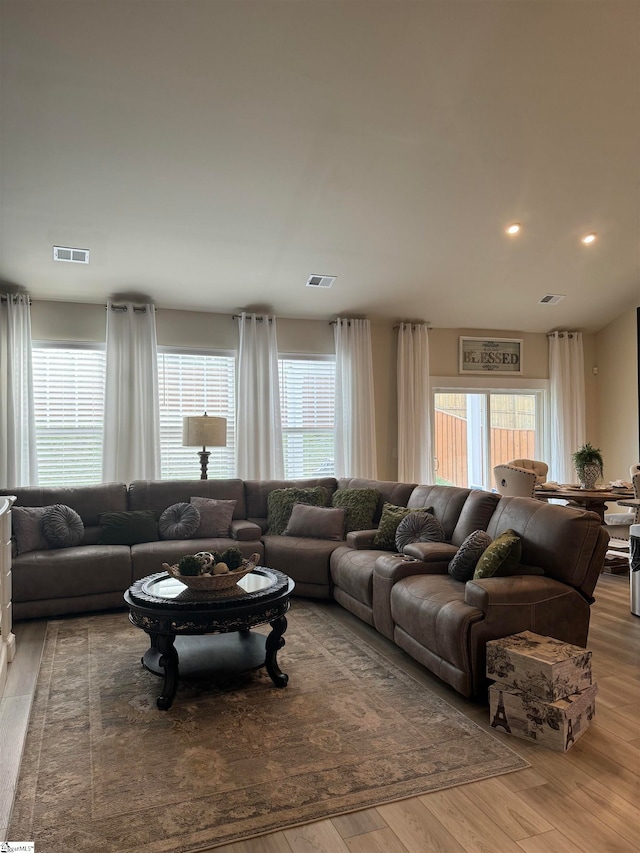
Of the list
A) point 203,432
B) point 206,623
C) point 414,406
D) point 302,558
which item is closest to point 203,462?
point 203,432

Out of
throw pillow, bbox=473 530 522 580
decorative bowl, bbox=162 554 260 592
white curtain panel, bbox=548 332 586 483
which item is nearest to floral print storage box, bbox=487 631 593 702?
throw pillow, bbox=473 530 522 580

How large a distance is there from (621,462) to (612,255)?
2958mm

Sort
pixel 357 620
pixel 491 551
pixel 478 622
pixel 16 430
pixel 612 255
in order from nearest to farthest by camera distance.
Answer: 1. pixel 478 622
2. pixel 491 551
3. pixel 357 620
4. pixel 16 430
5. pixel 612 255

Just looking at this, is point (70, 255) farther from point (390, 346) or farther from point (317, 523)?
point (390, 346)

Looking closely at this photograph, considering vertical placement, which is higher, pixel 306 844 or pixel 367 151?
pixel 367 151

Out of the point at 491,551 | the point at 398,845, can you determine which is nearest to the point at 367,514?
the point at 491,551

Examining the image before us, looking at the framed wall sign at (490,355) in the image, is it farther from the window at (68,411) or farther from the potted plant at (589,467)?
the window at (68,411)

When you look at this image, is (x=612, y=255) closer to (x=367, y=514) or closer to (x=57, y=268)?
(x=367, y=514)

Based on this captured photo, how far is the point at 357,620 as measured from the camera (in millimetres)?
4320

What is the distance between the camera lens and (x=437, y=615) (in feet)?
10.2

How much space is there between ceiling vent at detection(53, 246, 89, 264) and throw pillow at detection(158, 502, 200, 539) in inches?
93.2

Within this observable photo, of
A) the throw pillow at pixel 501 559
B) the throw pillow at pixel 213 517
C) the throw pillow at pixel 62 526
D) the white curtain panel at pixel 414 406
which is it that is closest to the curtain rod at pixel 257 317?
the white curtain panel at pixel 414 406

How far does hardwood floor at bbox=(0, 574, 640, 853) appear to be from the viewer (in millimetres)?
1921

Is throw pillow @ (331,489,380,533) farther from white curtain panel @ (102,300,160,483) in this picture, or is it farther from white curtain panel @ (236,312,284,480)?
white curtain panel @ (102,300,160,483)
